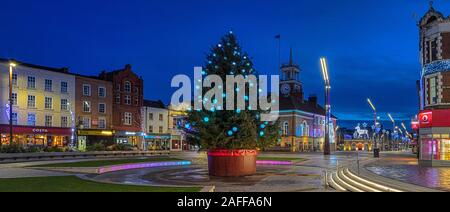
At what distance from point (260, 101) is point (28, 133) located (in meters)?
44.6

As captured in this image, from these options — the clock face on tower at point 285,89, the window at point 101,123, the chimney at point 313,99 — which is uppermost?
the clock face on tower at point 285,89

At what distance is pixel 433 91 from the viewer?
1329 inches

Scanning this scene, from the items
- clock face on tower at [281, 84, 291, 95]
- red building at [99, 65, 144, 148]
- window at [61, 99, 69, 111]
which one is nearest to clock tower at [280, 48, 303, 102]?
clock face on tower at [281, 84, 291, 95]

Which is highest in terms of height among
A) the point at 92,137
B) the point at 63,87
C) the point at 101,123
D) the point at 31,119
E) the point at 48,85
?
the point at 48,85

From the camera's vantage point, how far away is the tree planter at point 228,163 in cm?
2352

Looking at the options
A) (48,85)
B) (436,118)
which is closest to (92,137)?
(48,85)

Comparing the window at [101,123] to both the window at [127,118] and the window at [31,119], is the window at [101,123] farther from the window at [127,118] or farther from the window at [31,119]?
the window at [31,119]

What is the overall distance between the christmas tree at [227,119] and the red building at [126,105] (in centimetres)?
5098

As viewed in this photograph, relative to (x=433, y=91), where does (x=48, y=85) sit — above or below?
above

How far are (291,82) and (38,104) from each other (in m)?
60.2

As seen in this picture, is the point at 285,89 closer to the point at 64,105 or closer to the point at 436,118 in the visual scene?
the point at 64,105

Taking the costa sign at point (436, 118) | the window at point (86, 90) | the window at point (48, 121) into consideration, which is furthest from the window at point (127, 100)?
the costa sign at point (436, 118)

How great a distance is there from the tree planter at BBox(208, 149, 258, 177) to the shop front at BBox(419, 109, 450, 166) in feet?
53.2

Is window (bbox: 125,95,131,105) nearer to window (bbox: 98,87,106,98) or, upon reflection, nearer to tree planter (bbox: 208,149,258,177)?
window (bbox: 98,87,106,98)
